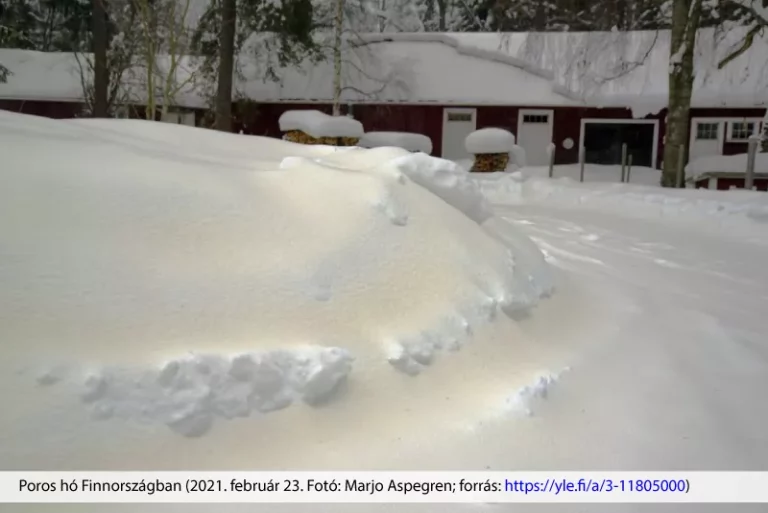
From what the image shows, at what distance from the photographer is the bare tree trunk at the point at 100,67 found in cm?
1734

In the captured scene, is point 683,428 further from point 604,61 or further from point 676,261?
point 604,61

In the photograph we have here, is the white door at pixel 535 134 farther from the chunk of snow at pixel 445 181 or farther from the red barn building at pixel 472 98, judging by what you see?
the chunk of snow at pixel 445 181

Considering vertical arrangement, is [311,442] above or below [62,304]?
below

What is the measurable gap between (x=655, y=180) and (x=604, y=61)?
3321 millimetres

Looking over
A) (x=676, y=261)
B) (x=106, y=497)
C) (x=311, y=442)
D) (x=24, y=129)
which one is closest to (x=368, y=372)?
(x=311, y=442)

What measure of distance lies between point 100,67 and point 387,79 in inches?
329

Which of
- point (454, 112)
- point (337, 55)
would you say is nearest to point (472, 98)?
point (454, 112)

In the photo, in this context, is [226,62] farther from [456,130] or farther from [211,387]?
[211,387]

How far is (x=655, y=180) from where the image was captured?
17.8 m

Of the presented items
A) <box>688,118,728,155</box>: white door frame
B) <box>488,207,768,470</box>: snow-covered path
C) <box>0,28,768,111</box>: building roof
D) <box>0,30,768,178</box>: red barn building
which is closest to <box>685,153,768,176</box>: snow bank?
<box>0,28,768,111</box>: building roof

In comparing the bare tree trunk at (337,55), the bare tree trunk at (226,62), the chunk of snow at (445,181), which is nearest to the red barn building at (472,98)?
the bare tree trunk at (337,55)

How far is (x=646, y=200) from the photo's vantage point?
421 inches

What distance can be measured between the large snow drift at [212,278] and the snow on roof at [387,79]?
17.1 meters
